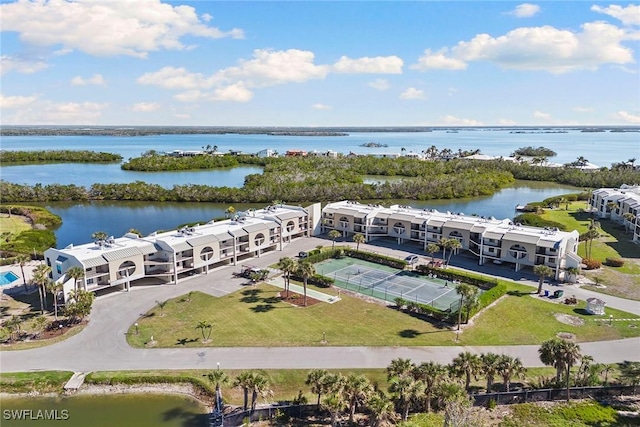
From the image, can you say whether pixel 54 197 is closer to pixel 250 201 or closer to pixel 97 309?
pixel 250 201

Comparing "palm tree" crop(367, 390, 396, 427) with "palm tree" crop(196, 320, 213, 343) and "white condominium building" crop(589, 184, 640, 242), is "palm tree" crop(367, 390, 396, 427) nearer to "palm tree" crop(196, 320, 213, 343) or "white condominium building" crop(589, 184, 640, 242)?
"palm tree" crop(196, 320, 213, 343)

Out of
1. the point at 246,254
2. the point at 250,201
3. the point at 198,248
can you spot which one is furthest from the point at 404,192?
the point at 198,248

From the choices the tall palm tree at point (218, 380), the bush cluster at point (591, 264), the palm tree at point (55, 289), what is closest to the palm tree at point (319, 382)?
the tall palm tree at point (218, 380)

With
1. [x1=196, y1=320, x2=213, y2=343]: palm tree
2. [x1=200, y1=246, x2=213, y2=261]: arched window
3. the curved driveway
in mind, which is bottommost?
the curved driveway

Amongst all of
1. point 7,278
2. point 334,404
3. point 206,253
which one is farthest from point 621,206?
point 7,278

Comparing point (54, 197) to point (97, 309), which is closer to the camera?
point (97, 309)

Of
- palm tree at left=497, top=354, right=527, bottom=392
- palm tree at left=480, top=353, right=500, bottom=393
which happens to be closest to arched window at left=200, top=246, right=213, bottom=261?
palm tree at left=480, top=353, right=500, bottom=393
